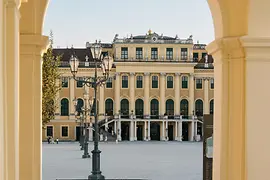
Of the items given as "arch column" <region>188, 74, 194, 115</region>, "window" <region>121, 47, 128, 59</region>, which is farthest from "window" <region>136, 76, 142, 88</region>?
"arch column" <region>188, 74, 194, 115</region>

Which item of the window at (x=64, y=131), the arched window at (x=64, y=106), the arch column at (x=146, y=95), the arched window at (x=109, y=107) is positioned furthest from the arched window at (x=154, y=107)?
the window at (x=64, y=131)

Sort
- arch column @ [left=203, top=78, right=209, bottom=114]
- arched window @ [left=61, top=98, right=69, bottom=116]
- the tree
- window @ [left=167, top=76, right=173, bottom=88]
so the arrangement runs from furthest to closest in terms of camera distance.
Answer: arch column @ [left=203, top=78, right=209, bottom=114], window @ [left=167, top=76, right=173, bottom=88], arched window @ [left=61, top=98, right=69, bottom=116], the tree

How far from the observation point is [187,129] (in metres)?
47.7

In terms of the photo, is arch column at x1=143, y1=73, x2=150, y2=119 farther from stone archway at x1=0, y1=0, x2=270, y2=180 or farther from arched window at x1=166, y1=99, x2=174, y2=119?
stone archway at x1=0, y1=0, x2=270, y2=180
